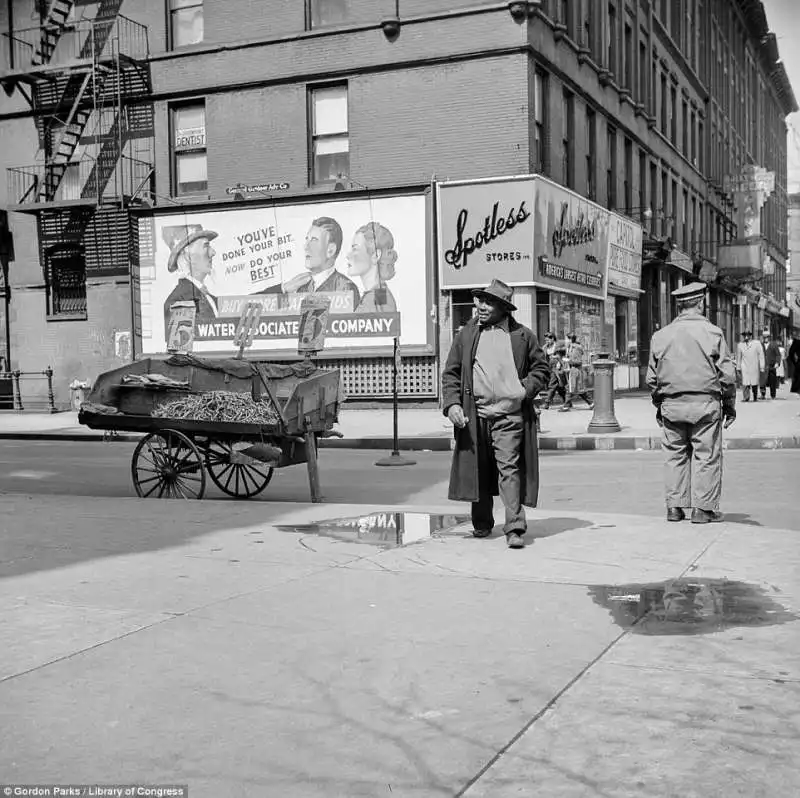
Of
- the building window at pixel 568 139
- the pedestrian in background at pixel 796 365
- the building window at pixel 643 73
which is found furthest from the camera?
the building window at pixel 643 73

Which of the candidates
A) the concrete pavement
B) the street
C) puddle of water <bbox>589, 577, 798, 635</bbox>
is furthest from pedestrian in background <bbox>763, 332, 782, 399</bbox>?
puddle of water <bbox>589, 577, 798, 635</bbox>

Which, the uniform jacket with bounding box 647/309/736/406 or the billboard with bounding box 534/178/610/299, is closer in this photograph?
the uniform jacket with bounding box 647/309/736/406

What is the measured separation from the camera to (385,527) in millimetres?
8398

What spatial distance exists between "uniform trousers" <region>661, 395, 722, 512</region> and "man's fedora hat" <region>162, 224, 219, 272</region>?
1936cm

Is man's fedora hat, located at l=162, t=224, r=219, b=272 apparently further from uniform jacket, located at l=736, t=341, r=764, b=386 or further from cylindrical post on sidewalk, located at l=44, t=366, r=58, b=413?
uniform jacket, located at l=736, t=341, r=764, b=386

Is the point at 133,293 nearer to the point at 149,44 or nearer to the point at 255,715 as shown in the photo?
the point at 149,44

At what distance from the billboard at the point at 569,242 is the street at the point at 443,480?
899cm

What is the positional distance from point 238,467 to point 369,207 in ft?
47.9

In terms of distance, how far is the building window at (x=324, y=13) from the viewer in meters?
25.3

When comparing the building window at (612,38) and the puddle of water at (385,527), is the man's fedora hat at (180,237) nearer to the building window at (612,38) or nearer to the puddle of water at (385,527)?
the building window at (612,38)

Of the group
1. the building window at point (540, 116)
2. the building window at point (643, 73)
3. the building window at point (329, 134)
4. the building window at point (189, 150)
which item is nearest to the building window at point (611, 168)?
the building window at point (643, 73)

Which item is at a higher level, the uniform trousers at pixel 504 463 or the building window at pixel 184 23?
the building window at pixel 184 23

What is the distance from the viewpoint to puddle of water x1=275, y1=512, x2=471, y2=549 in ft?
25.7

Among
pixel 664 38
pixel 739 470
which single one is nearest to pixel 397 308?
Answer: pixel 739 470
